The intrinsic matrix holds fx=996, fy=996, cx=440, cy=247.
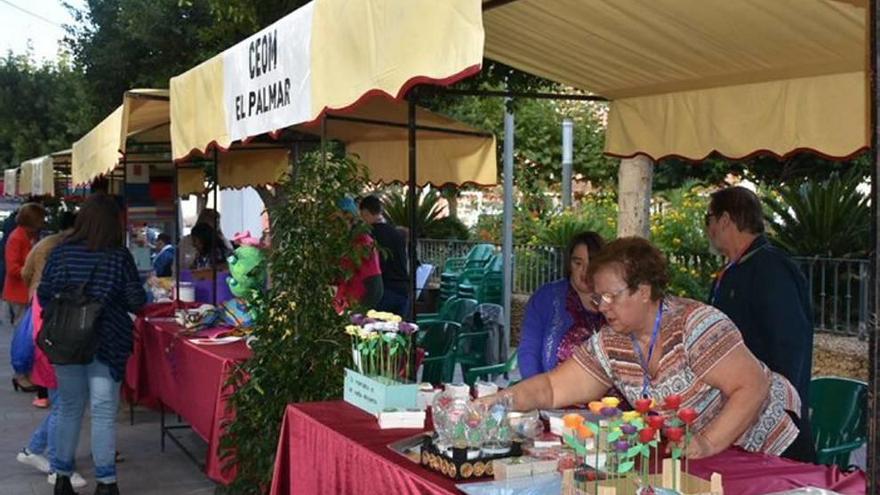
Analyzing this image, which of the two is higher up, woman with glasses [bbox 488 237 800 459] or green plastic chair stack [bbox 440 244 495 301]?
woman with glasses [bbox 488 237 800 459]

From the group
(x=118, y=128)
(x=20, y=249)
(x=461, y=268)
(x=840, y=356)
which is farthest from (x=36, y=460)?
(x=461, y=268)

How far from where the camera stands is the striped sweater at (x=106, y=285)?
18.3ft

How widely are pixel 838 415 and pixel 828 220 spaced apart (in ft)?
18.0

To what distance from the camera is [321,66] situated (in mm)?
3855

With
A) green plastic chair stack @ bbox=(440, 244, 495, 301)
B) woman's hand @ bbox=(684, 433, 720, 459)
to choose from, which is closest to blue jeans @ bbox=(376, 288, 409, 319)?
woman's hand @ bbox=(684, 433, 720, 459)

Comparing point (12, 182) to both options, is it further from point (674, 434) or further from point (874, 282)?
point (874, 282)

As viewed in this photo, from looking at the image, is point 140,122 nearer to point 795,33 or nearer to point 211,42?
point 211,42

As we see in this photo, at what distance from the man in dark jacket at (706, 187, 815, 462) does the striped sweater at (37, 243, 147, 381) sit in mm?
3242

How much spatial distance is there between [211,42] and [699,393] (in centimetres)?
1079

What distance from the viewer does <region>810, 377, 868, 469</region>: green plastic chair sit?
189 inches

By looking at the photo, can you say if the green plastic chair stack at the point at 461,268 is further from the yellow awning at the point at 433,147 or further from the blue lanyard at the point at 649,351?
the blue lanyard at the point at 649,351

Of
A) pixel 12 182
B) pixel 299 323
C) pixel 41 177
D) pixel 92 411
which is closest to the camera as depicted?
pixel 299 323

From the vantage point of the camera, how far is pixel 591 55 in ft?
17.5

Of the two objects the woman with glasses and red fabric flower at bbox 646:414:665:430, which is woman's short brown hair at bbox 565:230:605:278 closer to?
the woman with glasses
